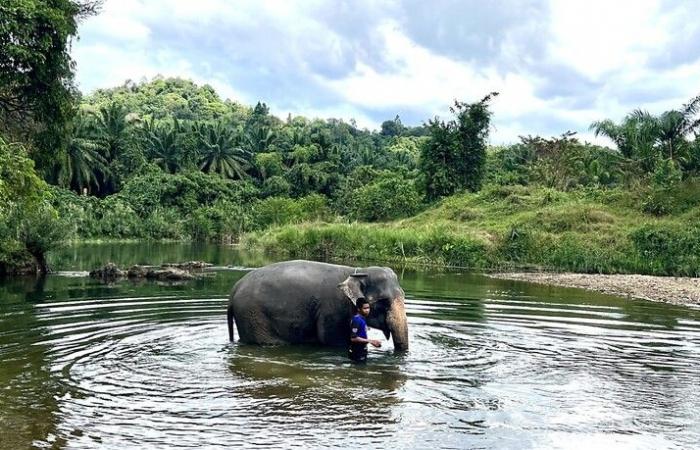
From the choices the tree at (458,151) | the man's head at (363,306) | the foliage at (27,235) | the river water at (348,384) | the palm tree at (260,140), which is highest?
the palm tree at (260,140)

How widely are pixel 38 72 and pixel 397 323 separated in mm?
16275

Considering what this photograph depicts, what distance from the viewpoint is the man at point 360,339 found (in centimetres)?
1193

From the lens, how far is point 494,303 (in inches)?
857

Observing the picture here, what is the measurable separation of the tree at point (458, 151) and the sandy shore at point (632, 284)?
87.4 feet

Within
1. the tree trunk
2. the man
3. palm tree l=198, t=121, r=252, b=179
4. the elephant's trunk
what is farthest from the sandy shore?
palm tree l=198, t=121, r=252, b=179

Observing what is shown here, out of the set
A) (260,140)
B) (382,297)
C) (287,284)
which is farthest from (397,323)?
(260,140)

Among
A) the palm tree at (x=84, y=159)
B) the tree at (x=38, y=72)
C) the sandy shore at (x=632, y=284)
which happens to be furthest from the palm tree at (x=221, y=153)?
the tree at (x=38, y=72)

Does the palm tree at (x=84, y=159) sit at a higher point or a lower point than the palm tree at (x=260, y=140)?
lower

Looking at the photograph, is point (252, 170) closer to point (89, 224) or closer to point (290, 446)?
point (89, 224)

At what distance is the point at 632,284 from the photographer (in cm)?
2800

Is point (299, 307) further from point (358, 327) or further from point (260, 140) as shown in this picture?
point (260, 140)

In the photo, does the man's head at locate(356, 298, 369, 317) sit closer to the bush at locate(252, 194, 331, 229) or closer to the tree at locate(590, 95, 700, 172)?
the tree at locate(590, 95, 700, 172)

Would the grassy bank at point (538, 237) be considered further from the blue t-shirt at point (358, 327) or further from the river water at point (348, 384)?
the blue t-shirt at point (358, 327)

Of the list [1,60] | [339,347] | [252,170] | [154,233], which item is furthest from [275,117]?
[339,347]
